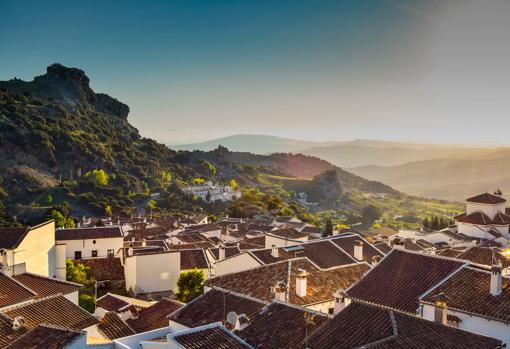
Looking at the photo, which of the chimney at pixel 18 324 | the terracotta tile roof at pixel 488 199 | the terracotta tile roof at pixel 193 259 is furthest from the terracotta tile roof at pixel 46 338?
the terracotta tile roof at pixel 488 199

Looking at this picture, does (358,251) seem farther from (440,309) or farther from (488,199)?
(488,199)

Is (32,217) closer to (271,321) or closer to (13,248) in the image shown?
(13,248)

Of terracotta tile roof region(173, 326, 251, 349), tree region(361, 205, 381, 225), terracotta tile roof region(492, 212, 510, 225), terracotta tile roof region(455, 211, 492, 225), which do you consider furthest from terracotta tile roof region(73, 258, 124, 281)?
tree region(361, 205, 381, 225)

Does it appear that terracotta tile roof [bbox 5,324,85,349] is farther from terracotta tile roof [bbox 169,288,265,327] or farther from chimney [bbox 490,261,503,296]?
chimney [bbox 490,261,503,296]

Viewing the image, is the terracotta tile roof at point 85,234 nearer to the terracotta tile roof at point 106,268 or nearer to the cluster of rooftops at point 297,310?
the terracotta tile roof at point 106,268

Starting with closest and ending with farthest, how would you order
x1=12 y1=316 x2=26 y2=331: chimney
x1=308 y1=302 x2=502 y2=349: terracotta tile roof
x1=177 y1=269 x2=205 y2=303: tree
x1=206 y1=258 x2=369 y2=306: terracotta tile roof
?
1. x1=308 y1=302 x2=502 y2=349: terracotta tile roof
2. x1=12 y1=316 x2=26 y2=331: chimney
3. x1=206 y1=258 x2=369 y2=306: terracotta tile roof
4. x1=177 y1=269 x2=205 y2=303: tree

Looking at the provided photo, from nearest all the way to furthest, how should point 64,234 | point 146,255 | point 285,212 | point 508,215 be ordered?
point 146,255 → point 64,234 → point 508,215 → point 285,212

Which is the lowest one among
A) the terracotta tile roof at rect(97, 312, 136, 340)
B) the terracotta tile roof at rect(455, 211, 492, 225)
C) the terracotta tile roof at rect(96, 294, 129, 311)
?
the terracotta tile roof at rect(96, 294, 129, 311)

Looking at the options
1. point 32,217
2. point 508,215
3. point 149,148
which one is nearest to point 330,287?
point 508,215
